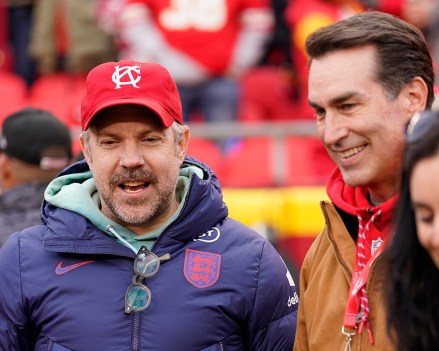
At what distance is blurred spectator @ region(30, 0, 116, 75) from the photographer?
986 centimetres

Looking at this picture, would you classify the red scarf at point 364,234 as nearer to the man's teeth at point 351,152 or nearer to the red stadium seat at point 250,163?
the man's teeth at point 351,152

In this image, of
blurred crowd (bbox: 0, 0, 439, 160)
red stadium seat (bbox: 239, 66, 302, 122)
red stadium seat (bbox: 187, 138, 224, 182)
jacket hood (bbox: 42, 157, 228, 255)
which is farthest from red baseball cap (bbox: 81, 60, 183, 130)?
red stadium seat (bbox: 239, 66, 302, 122)

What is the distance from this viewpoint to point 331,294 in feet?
12.1

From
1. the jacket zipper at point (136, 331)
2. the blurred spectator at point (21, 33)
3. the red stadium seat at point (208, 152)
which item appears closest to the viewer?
the jacket zipper at point (136, 331)

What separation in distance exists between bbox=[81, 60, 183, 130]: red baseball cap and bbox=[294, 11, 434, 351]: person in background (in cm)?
56

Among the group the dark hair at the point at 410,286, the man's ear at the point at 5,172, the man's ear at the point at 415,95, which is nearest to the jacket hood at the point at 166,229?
the man's ear at the point at 415,95

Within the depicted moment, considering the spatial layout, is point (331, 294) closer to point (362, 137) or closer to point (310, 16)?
point (362, 137)

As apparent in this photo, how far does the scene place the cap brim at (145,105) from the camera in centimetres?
387

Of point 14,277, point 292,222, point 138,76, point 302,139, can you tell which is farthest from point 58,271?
point 302,139

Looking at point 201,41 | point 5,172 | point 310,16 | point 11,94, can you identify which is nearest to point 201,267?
point 5,172

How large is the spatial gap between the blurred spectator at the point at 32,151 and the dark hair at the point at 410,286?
2.70 meters

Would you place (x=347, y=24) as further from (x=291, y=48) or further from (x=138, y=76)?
(x=291, y=48)

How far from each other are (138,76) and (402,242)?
1.47 metres

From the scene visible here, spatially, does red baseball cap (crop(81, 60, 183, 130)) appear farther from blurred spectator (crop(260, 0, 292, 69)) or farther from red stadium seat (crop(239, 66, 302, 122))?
blurred spectator (crop(260, 0, 292, 69))
